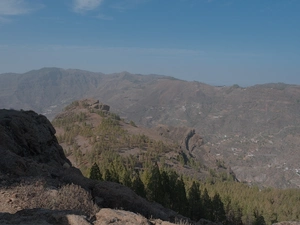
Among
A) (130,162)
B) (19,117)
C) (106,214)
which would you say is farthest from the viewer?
(130,162)

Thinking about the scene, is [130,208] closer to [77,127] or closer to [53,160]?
[53,160]

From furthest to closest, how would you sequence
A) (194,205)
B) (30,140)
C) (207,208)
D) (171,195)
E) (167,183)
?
(194,205) → (207,208) → (167,183) → (171,195) → (30,140)

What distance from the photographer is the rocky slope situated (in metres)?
11.4

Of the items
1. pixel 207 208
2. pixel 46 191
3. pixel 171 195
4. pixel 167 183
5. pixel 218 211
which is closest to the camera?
pixel 46 191

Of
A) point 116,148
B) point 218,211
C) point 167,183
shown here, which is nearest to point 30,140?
point 167,183

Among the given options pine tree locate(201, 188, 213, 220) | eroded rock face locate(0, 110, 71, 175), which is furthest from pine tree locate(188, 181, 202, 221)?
eroded rock face locate(0, 110, 71, 175)

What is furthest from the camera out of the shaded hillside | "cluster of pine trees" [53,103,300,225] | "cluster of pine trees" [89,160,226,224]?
the shaded hillside

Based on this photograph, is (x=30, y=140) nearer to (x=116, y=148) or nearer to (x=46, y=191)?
(x=46, y=191)

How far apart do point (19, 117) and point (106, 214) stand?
2680 centimetres

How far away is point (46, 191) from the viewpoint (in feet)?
49.0

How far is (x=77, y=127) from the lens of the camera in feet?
524

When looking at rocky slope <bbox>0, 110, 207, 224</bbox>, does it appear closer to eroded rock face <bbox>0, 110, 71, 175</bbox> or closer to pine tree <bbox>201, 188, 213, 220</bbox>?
eroded rock face <bbox>0, 110, 71, 175</bbox>

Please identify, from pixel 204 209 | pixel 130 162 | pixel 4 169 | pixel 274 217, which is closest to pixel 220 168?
pixel 130 162

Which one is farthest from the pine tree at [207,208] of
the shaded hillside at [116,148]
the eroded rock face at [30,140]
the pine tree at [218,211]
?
the shaded hillside at [116,148]
